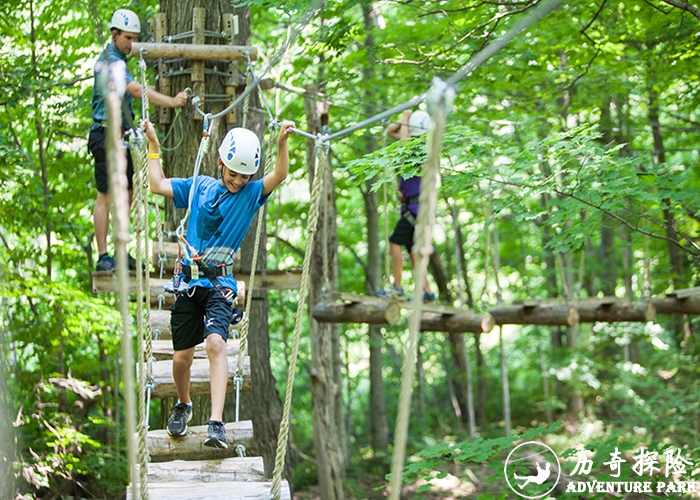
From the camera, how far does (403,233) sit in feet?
19.0

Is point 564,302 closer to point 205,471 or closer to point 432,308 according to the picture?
point 432,308

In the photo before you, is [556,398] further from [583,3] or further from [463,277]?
[583,3]

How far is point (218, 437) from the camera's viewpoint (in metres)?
2.72

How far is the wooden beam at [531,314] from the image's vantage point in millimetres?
5520

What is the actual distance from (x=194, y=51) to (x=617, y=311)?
3.72 meters

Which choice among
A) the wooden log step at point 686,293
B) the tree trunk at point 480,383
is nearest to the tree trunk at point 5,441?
the wooden log step at point 686,293

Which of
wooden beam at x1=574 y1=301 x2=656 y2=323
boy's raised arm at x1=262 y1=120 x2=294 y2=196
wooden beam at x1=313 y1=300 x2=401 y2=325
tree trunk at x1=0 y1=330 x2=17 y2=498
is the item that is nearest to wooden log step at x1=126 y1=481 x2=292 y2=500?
boy's raised arm at x1=262 y1=120 x2=294 y2=196

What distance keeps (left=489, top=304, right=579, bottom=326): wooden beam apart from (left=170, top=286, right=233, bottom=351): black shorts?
315 centimetres

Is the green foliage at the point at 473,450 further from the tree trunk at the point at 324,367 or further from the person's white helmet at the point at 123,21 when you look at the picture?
the person's white helmet at the point at 123,21

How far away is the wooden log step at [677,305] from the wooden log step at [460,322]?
1.29m

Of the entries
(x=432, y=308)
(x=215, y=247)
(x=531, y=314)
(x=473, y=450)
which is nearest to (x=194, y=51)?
(x=215, y=247)

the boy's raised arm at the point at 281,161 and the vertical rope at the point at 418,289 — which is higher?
the boy's raised arm at the point at 281,161

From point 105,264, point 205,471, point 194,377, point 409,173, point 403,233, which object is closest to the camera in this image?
point 205,471

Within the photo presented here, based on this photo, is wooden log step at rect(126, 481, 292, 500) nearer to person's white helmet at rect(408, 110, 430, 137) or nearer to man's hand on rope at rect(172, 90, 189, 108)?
man's hand on rope at rect(172, 90, 189, 108)
